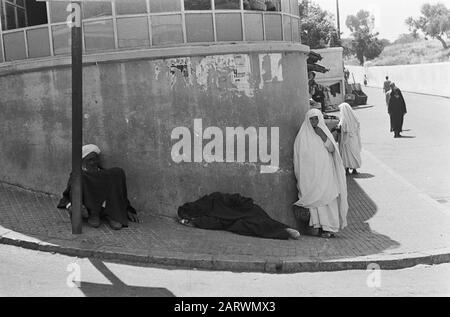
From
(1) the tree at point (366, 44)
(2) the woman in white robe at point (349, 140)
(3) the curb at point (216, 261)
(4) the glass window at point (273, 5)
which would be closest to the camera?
(3) the curb at point (216, 261)

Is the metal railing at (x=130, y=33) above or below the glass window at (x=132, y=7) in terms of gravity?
below

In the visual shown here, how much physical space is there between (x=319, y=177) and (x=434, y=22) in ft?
225

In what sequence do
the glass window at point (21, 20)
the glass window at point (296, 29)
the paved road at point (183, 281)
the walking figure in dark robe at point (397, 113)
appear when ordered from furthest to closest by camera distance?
the walking figure in dark robe at point (397, 113) → the glass window at point (296, 29) → the glass window at point (21, 20) → the paved road at point (183, 281)

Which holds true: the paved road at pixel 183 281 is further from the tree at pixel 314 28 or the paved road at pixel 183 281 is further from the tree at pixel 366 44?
the tree at pixel 366 44

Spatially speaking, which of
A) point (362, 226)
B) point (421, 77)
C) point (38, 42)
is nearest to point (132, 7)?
point (38, 42)

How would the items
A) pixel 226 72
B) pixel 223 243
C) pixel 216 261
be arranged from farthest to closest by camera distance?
Result: 1. pixel 226 72
2. pixel 223 243
3. pixel 216 261

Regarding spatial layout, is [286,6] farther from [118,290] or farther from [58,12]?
[118,290]

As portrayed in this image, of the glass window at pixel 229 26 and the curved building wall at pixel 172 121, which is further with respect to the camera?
the glass window at pixel 229 26

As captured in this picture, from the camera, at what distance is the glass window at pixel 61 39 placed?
8.05m

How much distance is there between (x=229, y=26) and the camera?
8.15 m

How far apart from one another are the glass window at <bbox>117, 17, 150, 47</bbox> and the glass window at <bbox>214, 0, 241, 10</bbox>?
1.04 meters

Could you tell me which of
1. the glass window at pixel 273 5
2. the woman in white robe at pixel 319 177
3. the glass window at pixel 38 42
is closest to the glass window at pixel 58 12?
the glass window at pixel 38 42

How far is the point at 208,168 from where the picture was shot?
7.85 meters

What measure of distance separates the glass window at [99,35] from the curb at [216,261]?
113 inches
